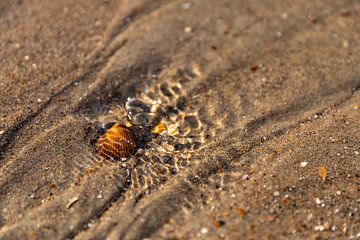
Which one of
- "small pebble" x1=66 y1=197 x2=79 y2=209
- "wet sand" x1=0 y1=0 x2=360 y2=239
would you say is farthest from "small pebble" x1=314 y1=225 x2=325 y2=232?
"small pebble" x1=66 y1=197 x2=79 y2=209

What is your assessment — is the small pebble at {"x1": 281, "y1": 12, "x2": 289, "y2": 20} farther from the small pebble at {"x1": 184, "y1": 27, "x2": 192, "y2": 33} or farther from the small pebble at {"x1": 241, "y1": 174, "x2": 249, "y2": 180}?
the small pebble at {"x1": 241, "y1": 174, "x2": 249, "y2": 180}

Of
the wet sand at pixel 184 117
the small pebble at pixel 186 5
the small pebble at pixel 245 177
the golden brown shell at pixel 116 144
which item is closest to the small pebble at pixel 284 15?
the wet sand at pixel 184 117

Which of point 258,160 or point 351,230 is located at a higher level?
point 258,160

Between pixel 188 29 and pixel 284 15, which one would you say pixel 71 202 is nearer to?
pixel 188 29

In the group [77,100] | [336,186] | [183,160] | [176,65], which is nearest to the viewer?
[336,186]

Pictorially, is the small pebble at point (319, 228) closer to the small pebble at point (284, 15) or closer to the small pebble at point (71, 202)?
the small pebble at point (71, 202)

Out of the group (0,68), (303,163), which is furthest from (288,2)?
(0,68)

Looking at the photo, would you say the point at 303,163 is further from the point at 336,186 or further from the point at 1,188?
the point at 1,188
